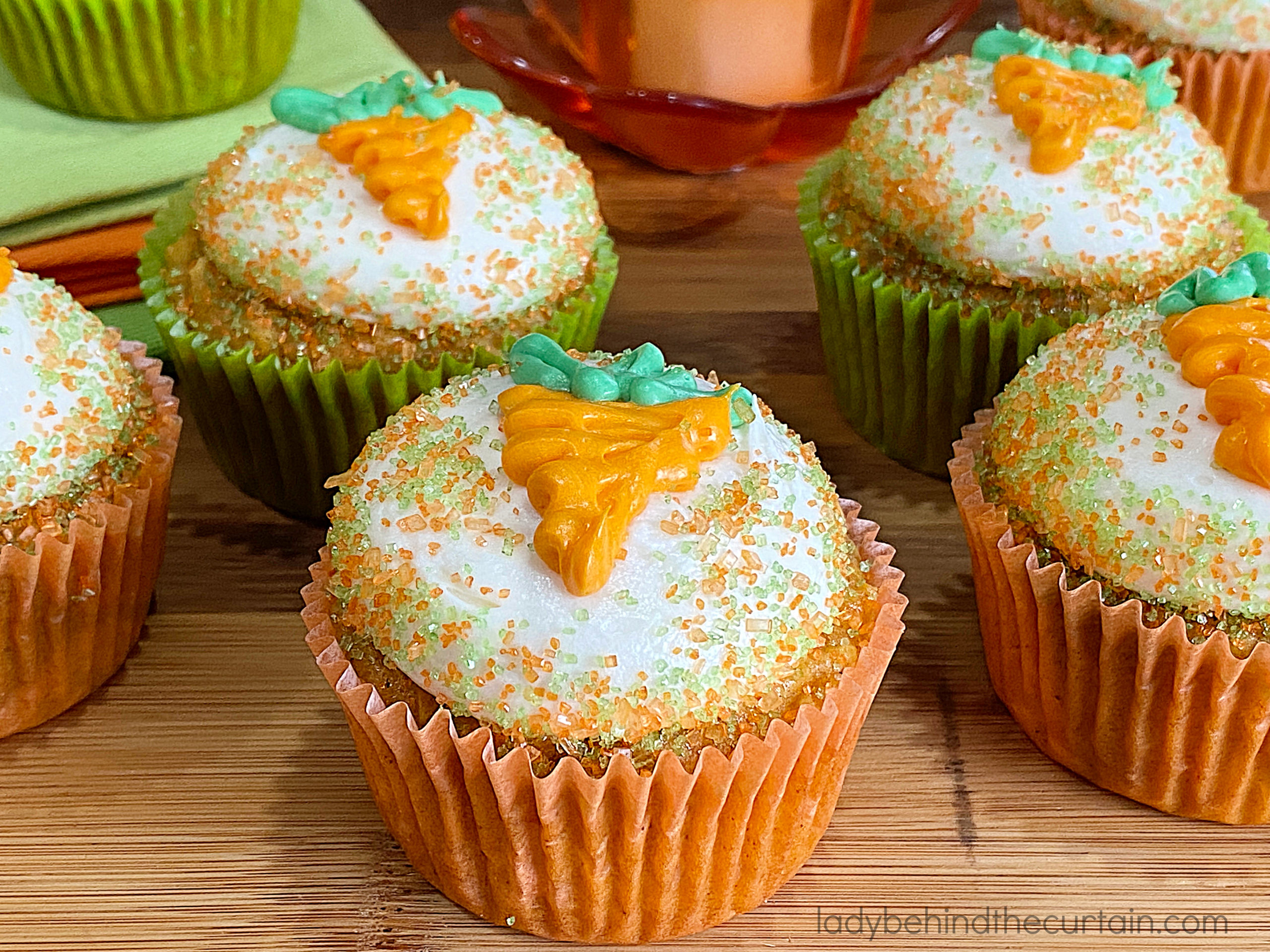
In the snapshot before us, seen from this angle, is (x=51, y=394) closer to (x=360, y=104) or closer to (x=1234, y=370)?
(x=360, y=104)

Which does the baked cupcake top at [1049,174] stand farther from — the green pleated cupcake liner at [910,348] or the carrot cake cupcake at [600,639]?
the carrot cake cupcake at [600,639]

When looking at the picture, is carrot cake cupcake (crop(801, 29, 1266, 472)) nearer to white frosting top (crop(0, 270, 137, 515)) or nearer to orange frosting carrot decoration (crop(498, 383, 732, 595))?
orange frosting carrot decoration (crop(498, 383, 732, 595))

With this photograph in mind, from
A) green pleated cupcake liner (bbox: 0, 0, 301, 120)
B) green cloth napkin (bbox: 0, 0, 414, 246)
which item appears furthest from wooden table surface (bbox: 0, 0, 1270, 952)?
green pleated cupcake liner (bbox: 0, 0, 301, 120)

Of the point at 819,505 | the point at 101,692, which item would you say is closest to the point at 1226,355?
the point at 819,505

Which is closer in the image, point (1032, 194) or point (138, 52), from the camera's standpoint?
point (1032, 194)

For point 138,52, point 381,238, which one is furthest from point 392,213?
point 138,52

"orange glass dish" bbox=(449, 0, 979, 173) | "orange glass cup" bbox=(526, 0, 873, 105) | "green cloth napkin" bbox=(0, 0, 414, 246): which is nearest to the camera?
"green cloth napkin" bbox=(0, 0, 414, 246)
